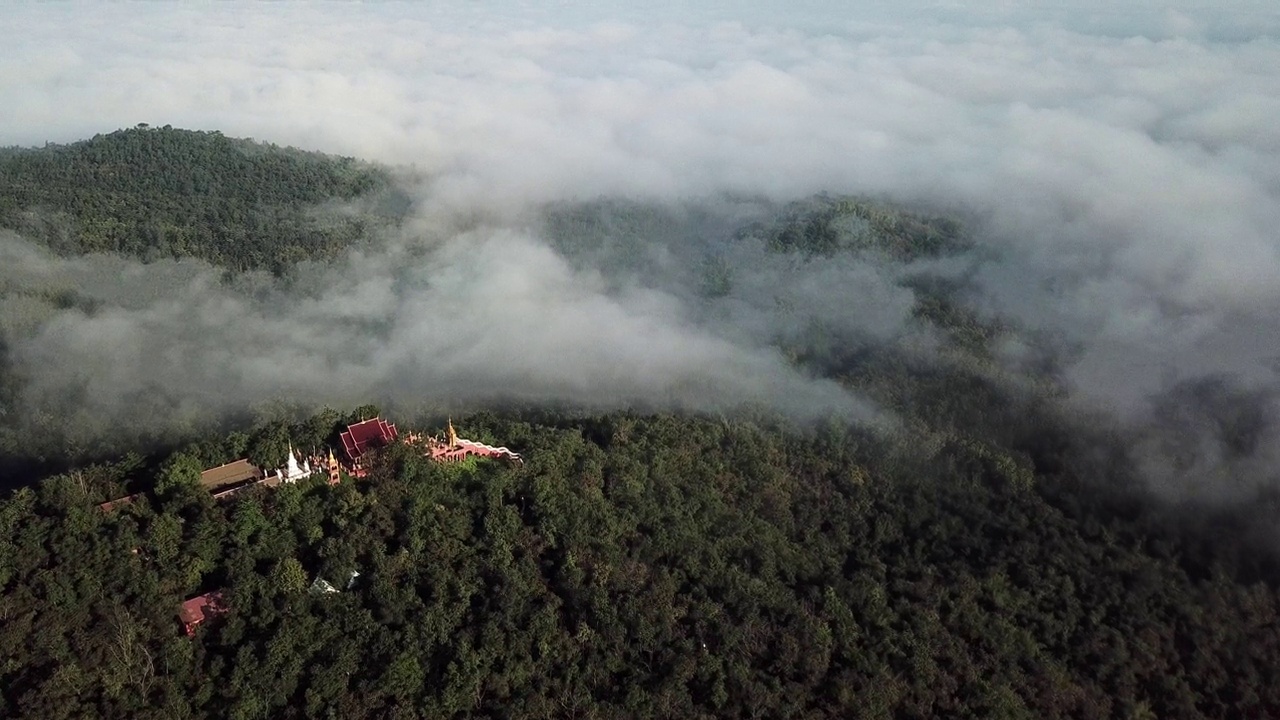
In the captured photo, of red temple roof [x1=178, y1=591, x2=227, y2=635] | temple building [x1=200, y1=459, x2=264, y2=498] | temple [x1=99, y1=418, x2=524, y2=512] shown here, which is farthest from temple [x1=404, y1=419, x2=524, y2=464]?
red temple roof [x1=178, y1=591, x2=227, y2=635]

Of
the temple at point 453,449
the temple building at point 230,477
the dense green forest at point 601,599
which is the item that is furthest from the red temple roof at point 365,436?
the temple building at point 230,477

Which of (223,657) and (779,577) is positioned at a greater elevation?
(223,657)

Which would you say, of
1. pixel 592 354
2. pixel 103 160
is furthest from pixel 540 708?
pixel 103 160

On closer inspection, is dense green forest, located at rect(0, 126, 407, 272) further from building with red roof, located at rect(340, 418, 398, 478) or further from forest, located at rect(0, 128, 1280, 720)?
building with red roof, located at rect(340, 418, 398, 478)

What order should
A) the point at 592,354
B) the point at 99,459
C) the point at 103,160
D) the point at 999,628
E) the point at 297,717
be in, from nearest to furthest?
the point at 297,717
the point at 999,628
the point at 99,459
the point at 592,354
the point at 103,160

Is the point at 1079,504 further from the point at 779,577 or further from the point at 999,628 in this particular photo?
the point at 779,577

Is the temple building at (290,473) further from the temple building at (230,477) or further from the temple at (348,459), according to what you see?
the temple building at (230,477)

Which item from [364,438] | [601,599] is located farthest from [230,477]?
[601,599]
